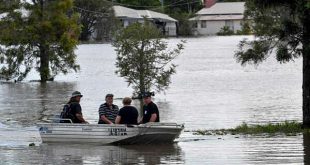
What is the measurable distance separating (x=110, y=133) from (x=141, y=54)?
14.8 metres

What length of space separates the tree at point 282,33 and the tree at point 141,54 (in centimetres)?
1207

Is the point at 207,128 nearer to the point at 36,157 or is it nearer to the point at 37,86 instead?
the point at 36,157

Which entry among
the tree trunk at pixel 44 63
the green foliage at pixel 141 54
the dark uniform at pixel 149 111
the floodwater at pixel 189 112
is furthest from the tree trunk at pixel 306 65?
the tree trunk at pixel 44 63

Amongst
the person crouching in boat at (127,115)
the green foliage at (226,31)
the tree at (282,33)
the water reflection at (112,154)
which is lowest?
the green foliage at (226,31)

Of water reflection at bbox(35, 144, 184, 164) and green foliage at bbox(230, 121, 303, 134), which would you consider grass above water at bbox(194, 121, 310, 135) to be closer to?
green foliage at bbox(230, 121, 303, 134)

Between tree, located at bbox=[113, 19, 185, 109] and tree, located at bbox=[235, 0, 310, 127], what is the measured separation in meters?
12.1

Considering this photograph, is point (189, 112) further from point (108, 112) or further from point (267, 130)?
point (108, 112)

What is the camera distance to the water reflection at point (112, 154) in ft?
54.3

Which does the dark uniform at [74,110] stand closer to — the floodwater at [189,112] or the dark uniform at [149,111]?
the floodwater at [189,112]

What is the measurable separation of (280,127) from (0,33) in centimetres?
3085

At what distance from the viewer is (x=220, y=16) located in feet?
558

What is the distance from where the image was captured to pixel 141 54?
33.7 meters

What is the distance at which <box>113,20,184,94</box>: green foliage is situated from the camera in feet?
110

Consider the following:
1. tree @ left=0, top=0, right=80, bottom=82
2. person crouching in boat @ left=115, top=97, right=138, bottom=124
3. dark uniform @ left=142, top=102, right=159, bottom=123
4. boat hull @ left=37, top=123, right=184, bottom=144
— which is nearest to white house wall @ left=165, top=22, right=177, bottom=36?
tree @ left=0, top=0, right=80, bottom=82
